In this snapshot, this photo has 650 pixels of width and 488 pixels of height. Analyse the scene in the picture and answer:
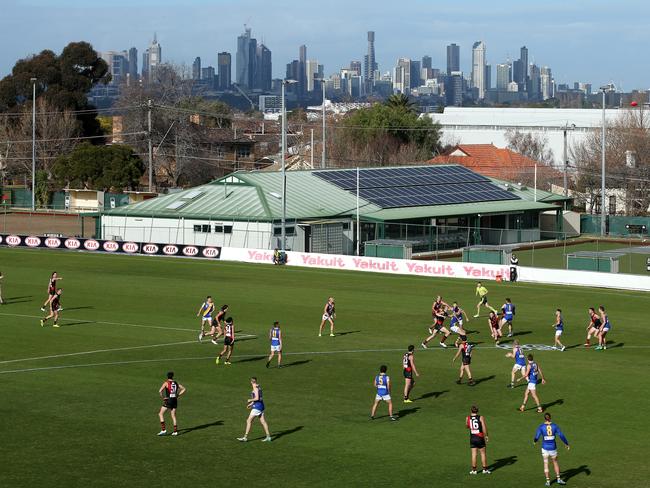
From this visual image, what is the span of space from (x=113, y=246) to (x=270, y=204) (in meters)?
11.0

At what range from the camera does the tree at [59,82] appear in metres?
139

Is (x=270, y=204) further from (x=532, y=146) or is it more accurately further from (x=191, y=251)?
(x=532, y=146)

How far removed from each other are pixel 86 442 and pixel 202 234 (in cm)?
5127

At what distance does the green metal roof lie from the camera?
7938 centimetres

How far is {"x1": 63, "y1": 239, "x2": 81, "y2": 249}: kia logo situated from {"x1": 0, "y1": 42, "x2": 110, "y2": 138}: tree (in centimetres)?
6158

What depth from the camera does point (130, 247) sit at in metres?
77.4

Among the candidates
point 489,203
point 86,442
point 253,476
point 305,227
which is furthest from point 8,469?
point 489,203

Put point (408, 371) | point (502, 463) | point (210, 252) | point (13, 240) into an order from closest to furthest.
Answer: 1. point (502, 463)
2. point (408, 371)
3. point (210, 252)
4. point (13, 240)

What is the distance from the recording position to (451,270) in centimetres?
6594

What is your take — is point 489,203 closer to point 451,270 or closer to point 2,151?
point 451,270

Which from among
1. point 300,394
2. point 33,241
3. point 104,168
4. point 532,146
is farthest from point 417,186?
point 532,146

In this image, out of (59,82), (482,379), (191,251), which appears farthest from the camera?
(59,82)

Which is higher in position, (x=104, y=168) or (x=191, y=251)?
(x=104, y=168)

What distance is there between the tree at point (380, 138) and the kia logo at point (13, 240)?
193ft
